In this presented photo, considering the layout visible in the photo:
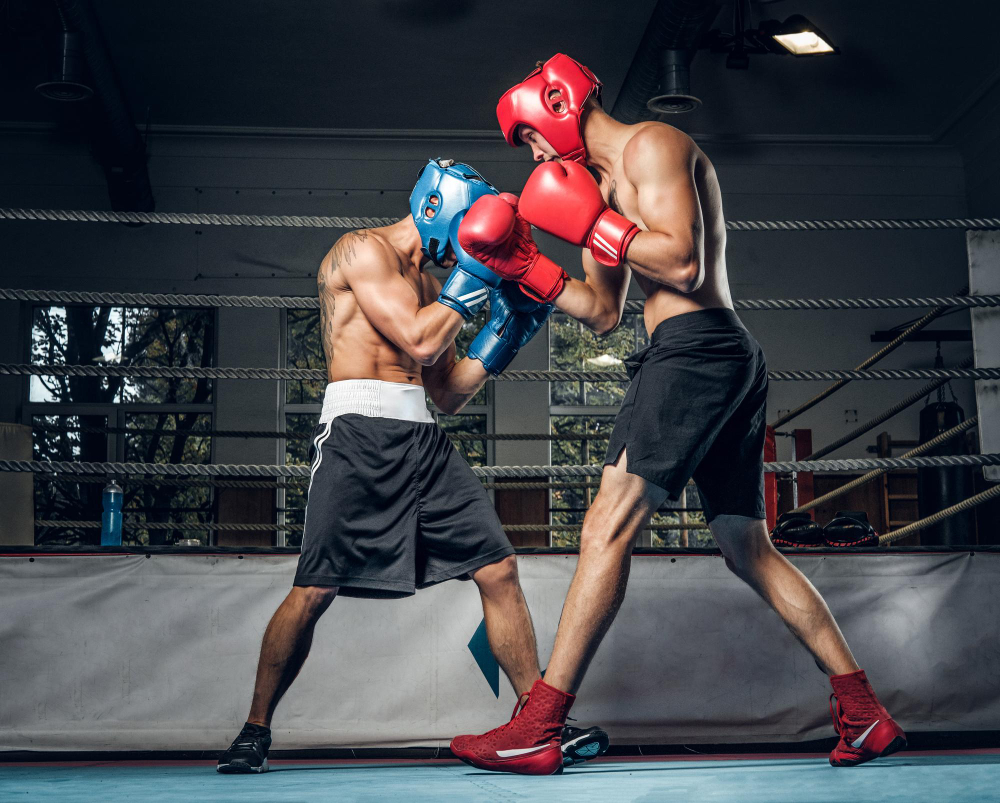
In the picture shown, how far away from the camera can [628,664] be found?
8.18 ft

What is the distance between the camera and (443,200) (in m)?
2.07

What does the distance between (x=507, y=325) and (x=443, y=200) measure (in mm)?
305

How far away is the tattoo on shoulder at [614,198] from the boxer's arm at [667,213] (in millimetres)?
97

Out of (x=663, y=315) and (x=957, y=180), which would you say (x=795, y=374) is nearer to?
(x=663, y=315)

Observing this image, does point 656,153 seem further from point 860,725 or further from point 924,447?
point 924,447

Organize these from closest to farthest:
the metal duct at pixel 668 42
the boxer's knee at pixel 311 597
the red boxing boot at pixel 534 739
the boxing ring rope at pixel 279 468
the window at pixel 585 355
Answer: the red boxing boot at pixel 534 739
the boxer's knee at pixel 311 597
the boxing ring rope at pixel 279 468
the metal duct at pixel 668 42
the window at pixel 585 355

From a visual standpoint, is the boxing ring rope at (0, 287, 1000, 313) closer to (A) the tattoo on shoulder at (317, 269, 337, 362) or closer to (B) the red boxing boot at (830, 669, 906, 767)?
(A) the tattoo on shoulder at (317, 269, 337, 362)

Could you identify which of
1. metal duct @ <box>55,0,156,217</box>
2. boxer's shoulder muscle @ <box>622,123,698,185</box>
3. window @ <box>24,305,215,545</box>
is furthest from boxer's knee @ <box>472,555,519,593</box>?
window @ <box>24,305,215,545</box>

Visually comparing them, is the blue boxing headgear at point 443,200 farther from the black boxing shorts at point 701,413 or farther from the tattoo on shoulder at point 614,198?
the black boxing shorts at point 701,413

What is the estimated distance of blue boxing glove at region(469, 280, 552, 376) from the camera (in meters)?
2.07

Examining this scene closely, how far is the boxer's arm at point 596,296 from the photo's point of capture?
1.86 meters

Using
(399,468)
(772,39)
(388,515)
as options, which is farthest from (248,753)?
(772,39)

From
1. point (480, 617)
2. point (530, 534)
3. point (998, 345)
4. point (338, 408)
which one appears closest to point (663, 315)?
point (338, 408)

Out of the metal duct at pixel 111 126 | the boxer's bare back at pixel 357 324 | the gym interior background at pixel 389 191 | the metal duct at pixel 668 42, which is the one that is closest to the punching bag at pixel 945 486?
the gym interior background at pixel 389 191
